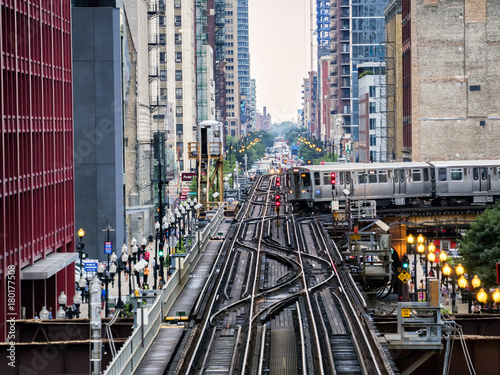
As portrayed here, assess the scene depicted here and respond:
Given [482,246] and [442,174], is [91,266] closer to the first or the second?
[482,246]

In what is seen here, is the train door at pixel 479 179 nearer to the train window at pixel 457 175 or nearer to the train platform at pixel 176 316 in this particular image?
the train window at pixel 457 175

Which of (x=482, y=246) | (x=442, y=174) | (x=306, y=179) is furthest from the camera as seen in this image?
(x=442, y=174)

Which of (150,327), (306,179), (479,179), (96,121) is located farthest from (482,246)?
(96,121)

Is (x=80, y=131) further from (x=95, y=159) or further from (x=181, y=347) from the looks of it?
(x=181, y=347)

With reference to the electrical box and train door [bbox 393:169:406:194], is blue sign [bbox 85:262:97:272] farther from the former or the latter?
the electrical box

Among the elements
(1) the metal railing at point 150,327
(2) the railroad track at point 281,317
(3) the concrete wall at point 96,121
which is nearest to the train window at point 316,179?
(2) the railroad track at point 281,317

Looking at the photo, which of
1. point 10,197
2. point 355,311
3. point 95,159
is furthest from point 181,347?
point 95,159
